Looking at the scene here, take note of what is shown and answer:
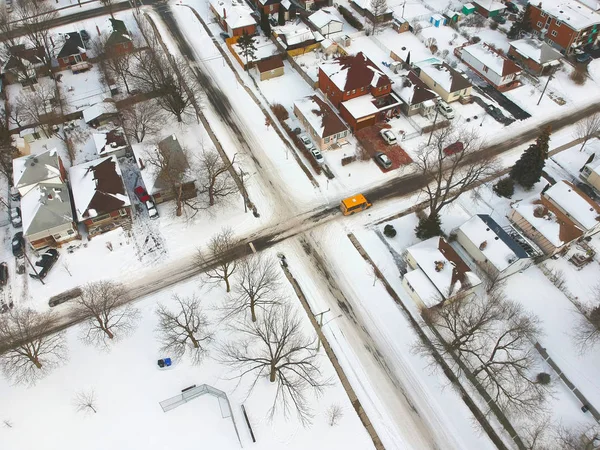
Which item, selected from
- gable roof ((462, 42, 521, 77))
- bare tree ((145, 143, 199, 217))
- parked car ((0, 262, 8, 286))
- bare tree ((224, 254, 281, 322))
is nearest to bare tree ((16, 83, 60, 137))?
bare tree ((145, 143, 199, 217))

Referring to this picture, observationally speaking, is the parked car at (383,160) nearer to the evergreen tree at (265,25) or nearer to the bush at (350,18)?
the bush at (350,18)

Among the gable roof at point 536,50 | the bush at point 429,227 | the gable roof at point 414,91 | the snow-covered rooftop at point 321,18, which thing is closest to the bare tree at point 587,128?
the gable roof at point 536,50

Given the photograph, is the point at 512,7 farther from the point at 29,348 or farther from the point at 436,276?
the point at 29,348

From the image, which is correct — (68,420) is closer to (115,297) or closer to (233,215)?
(115,297)

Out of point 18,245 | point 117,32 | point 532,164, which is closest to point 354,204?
point 532,164

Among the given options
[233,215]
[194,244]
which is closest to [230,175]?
[233,215]

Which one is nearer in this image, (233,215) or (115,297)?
(115,297)

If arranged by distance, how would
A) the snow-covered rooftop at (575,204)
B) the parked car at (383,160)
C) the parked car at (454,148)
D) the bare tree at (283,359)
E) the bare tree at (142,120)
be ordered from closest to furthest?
1. the bare tree at (283,359)
2. the snow-covered rooftop at (575,204)
3. the parked car at (383,160)
4. the parked car at (454,148)
5. the bare tree at (142,120)

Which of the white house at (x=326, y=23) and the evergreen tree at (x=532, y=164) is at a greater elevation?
the white house at (x=326, y=23)
